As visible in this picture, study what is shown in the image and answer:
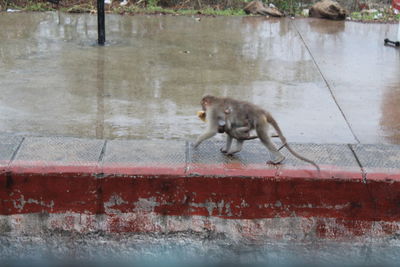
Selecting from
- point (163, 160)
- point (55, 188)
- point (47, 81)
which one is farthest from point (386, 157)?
point (47, 81)

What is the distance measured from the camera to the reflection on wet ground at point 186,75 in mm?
5730

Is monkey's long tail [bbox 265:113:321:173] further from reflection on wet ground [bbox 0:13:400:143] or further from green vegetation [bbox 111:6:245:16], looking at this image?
green vegetation [bbox 111:6:245:16]

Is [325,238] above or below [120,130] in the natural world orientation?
below

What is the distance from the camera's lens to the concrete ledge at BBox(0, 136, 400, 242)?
4.62 m

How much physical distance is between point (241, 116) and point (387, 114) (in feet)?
6.96

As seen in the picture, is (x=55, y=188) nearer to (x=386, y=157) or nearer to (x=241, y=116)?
(x=241, y=116)

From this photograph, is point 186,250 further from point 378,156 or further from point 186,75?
point 186,75

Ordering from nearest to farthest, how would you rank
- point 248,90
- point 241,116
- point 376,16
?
point 241,116, point 248,90, point 376,16

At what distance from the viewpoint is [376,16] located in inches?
425

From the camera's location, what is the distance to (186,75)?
7.16 m

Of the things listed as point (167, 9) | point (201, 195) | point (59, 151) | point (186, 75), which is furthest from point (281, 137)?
point (167, 9)

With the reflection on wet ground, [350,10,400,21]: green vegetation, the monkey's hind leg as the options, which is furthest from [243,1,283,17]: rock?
the monkey's hind leg

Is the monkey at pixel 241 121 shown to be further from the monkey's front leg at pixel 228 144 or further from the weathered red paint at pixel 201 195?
the weathered red paint at pixel 201 195

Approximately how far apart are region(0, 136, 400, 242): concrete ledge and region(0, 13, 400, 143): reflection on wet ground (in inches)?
27.2
